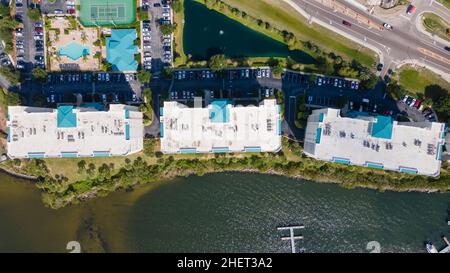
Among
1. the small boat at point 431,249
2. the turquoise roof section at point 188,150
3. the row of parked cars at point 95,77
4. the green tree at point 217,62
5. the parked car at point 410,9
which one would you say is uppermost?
the parked car at point 410,9

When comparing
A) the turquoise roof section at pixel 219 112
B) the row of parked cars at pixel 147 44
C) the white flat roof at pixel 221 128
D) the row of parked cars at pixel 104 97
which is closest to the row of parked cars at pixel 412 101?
the white flat roof at pixel 221 128

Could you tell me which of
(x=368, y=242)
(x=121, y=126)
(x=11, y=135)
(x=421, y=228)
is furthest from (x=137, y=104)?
(x=421, y=228)

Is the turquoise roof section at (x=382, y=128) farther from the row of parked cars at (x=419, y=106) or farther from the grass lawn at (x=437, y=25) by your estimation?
the grass lawn at (x=437, y=25)

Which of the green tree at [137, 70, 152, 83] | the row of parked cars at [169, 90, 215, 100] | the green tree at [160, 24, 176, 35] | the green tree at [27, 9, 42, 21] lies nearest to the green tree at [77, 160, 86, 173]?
the green tree at [137, 70, 152, 83]

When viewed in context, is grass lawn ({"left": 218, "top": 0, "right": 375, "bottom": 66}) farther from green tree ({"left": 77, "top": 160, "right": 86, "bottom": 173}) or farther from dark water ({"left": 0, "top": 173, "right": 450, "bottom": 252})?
green tree ({"left": 77, "top": 160, "right": 86, "bottom": 173})

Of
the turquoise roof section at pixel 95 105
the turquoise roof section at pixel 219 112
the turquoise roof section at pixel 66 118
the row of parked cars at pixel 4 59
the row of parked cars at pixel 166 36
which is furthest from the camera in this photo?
the row of parked cars at pixel 4 59

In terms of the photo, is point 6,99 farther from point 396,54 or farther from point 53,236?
point 396,54
